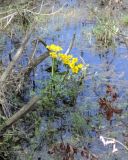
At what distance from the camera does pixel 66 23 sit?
6715mm

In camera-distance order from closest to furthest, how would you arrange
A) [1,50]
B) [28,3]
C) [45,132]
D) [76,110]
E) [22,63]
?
[45,132], [76,110], [22,63], [1,50], [28,3]

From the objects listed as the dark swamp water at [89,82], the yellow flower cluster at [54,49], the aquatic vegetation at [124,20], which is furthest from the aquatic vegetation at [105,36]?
the yellow flower cluster at [54,49]

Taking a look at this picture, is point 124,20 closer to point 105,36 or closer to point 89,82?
point 105,36

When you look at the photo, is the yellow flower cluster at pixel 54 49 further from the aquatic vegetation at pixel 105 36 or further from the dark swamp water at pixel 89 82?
the aquatic vegetation at pixel 105 36

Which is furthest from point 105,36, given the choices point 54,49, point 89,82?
point 54,49

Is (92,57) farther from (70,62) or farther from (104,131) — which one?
(104,131)

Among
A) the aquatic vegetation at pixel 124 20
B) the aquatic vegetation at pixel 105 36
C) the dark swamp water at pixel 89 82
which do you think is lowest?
the dark swamp water at pixel 89 82

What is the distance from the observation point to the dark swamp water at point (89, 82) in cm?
381

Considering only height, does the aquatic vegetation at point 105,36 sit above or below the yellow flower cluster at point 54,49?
below

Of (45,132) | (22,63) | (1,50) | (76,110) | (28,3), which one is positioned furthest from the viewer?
(28,3)

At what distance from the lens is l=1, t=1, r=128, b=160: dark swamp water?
3812 millimetres

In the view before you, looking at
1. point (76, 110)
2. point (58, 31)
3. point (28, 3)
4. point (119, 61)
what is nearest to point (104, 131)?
point (76, 110)

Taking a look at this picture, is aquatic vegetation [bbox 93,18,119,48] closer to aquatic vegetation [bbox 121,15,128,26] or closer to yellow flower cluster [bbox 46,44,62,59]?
aquatic vegetation [bbox 121,15,128,26]

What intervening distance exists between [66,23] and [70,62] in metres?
2.63
